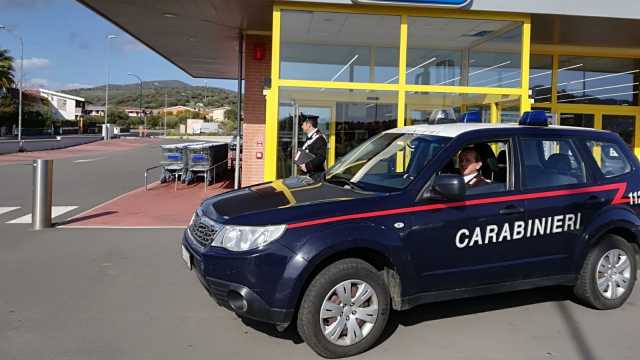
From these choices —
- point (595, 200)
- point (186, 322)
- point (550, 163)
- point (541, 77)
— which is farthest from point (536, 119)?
point (541, 77)

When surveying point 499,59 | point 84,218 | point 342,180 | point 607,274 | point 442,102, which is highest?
point 499,59

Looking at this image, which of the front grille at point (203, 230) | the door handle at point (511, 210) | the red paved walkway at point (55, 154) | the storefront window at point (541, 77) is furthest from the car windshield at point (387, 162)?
the red paved walkway at point (55, 154)

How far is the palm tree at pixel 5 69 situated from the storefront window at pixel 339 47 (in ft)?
185

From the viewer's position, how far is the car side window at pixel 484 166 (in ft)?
16.6

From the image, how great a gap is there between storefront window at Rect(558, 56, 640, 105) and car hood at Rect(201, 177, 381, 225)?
9971mm

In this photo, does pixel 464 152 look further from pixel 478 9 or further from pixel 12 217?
pixel 12 217

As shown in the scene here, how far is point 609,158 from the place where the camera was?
5727mm

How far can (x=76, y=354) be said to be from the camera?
14.3ft

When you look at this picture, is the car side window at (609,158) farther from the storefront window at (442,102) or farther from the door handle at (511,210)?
the storefront window at (442,102)

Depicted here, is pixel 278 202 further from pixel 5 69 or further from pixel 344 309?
pixel 5 69

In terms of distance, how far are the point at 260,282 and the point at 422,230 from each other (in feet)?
4.39

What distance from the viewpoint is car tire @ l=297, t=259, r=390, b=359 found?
425cm

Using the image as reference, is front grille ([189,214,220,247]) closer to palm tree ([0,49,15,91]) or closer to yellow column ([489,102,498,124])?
yellow column ([489,102,498,124])

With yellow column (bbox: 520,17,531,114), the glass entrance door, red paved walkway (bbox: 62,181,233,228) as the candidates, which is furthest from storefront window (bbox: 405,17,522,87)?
red paved walkway (bbox: 62,181,233,228)
